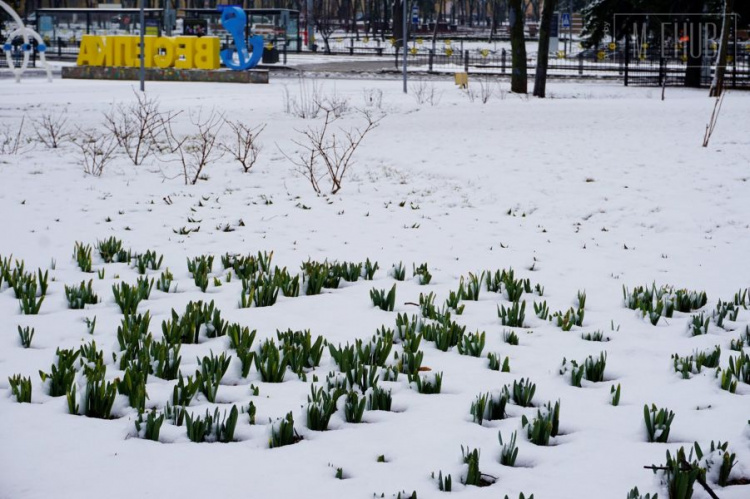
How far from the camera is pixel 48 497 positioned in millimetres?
3023

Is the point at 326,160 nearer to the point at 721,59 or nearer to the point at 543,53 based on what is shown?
the point at 543,53

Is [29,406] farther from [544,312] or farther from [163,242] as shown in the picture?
[163,242]

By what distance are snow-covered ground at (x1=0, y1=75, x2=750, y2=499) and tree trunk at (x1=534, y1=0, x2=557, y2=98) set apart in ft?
29.8

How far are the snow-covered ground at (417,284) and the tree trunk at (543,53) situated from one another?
9.09 metres

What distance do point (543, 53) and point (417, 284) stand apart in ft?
75.3

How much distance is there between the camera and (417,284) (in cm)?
667

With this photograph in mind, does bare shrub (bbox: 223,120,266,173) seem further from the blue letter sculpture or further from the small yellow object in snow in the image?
the blue letter sculpture

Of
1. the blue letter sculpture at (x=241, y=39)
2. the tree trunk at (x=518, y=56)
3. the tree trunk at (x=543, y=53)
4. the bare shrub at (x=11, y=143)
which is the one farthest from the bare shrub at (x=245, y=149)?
the blue letter sculpture at (x=241, y=39)

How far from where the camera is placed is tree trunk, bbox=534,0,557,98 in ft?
90.1

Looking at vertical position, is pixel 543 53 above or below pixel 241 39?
below

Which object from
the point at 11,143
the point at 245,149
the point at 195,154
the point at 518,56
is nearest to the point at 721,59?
the point at 518,56

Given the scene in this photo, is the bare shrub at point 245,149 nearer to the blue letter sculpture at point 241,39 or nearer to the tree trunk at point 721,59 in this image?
the tree trunk at point 721,59

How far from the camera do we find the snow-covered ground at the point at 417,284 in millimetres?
3352

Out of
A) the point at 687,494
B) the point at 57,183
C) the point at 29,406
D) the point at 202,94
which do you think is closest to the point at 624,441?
the point at 687,494
